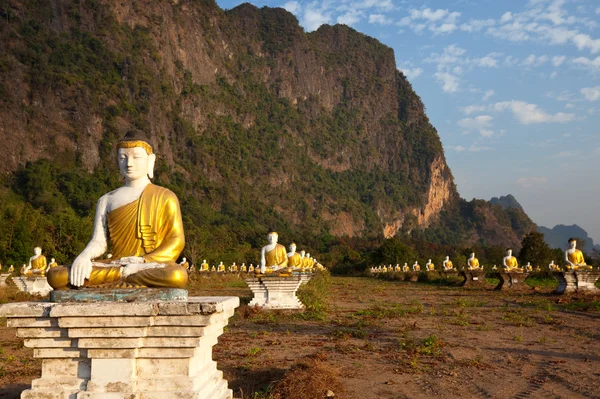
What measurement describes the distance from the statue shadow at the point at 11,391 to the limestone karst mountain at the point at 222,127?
33.5 metres

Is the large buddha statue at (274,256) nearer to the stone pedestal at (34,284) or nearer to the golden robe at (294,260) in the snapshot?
the golden robe at (294,260)

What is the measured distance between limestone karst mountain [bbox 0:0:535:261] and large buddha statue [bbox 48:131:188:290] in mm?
36084

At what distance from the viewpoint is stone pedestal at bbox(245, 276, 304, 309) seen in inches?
608

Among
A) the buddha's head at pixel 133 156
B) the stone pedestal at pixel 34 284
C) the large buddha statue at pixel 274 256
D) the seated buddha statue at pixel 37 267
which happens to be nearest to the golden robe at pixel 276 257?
the large buddha statue at pixel 274 256

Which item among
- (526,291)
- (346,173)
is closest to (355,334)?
(526,291)

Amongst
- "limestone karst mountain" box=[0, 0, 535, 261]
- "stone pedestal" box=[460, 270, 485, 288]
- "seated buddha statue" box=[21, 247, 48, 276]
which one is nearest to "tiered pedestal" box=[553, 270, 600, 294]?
"stone pedestal" box=[460, 270, 485, 288]

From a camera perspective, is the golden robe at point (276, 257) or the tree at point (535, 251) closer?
the golden robe at point (276, 257)

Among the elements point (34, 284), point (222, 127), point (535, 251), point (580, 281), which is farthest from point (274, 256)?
→ point (222, 127)

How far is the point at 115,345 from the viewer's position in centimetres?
444

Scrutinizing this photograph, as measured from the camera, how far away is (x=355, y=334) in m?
11.3

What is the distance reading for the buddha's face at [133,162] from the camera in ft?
17.6

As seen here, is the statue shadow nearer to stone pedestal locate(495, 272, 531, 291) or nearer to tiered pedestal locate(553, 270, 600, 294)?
tiered pedestal locate(553, 270, 600, 294)

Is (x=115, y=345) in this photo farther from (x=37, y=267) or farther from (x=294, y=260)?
(x=37, y=267)

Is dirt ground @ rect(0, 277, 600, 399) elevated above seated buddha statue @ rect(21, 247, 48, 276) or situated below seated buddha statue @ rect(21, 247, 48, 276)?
below
